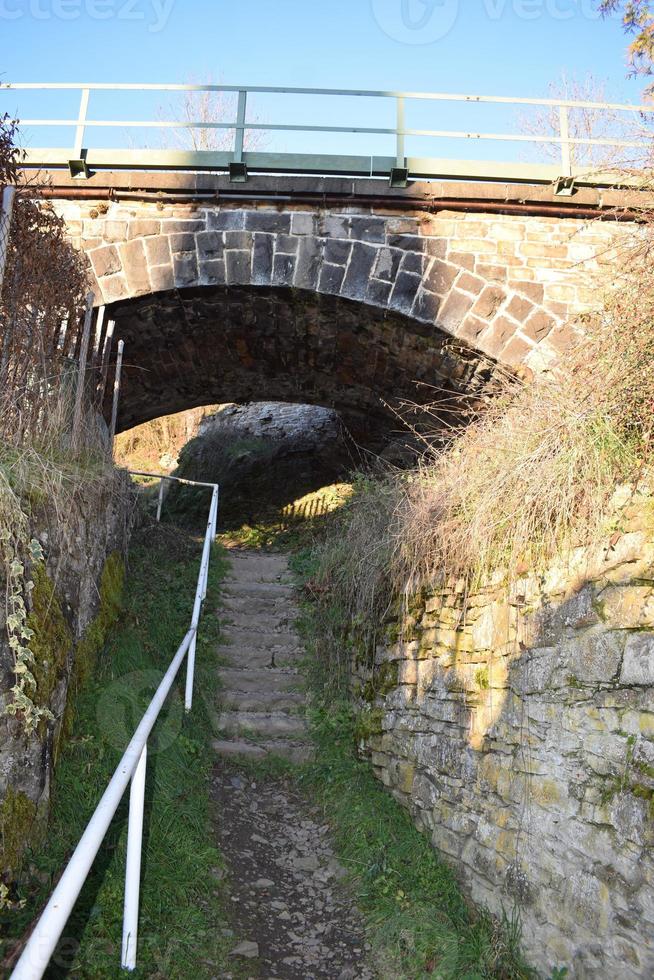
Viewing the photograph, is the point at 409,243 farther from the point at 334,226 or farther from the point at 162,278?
the point at 162,278

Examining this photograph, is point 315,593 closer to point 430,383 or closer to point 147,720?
point 430,383

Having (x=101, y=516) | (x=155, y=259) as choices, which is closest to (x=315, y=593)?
(x=101, y=516)

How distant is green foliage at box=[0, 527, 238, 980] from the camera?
9.14 ft

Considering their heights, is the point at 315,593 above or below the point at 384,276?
below

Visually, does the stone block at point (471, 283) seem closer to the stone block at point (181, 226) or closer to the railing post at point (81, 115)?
the stone block at point (181, 226)

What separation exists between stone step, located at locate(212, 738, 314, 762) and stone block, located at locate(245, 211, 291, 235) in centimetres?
426

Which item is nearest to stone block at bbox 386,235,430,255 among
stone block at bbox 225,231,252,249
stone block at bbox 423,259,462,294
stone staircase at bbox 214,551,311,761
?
stone block at bbox 423,259,462,294

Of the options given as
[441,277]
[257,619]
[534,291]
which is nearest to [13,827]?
[257,619]

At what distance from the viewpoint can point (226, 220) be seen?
21.8 feet

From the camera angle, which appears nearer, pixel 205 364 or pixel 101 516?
pixel 101 516

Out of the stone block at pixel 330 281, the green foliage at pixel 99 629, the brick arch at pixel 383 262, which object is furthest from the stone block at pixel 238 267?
the green foliage at pixel 99 629

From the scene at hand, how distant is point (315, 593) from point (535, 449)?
10.9 feet

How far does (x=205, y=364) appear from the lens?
25.6 ft

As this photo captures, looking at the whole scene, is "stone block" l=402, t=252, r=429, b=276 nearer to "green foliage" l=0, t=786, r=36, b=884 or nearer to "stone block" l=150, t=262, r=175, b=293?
"stone block" l=150, t=262, r=175, b=293
